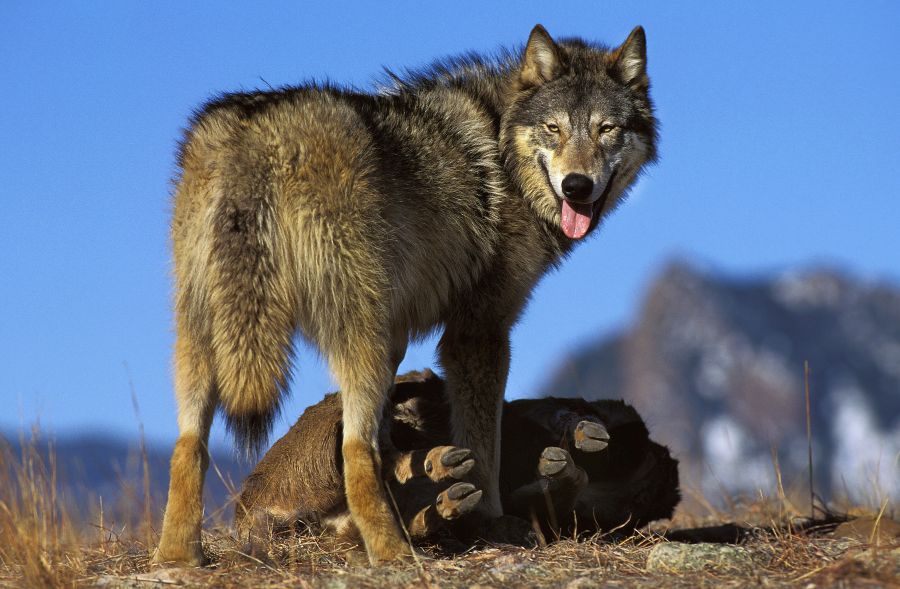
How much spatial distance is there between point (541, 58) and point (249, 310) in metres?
2.67

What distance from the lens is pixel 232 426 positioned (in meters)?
4.68

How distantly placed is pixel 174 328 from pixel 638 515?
303 cm

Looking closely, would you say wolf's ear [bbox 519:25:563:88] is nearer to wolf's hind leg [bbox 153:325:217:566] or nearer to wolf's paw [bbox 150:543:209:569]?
wolf's hind leg [bbox 153:325:217:566]

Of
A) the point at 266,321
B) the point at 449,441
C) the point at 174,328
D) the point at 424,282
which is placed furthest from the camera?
the point at 449,441

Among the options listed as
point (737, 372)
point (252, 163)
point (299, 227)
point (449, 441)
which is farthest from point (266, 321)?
point (737, 372)

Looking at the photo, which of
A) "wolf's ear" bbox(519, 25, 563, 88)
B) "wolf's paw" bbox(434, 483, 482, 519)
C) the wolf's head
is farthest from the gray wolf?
"wolf's ear" bbox(519, 25, 563, 88)

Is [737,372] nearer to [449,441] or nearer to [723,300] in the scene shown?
[723,300]

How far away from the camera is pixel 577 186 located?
227 inches

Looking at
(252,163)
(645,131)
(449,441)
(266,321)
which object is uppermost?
(645,131)

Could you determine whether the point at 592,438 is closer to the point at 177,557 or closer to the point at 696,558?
the point at 696,558

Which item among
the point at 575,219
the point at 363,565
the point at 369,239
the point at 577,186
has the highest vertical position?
the point at 577,186

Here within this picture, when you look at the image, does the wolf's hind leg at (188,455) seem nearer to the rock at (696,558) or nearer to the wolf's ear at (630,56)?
the rock at (696,558)

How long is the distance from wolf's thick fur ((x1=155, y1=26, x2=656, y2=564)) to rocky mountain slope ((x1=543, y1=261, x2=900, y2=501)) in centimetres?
15047

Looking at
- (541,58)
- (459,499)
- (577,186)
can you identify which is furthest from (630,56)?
(459,499)
